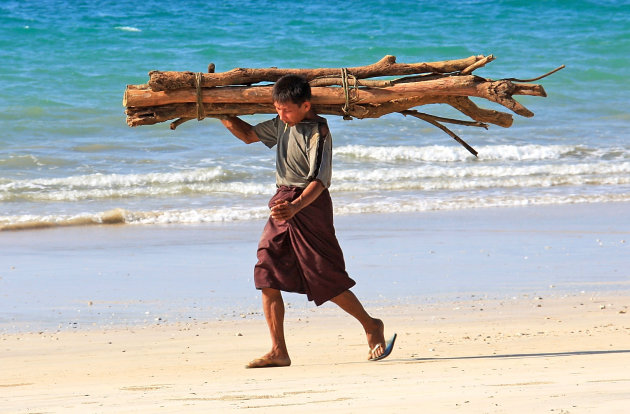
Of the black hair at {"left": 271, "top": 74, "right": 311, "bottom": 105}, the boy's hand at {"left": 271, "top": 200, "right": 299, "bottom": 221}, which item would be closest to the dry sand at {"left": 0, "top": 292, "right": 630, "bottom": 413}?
the boy's hand at {"left": 271, "top": 200, "right": 299, "bottom": 221}

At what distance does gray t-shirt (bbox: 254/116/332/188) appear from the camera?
14.4 ft

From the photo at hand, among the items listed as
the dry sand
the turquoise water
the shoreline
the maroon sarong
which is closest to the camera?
the dry sand

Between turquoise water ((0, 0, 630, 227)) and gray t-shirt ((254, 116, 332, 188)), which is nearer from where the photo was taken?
gray t-shirt ((254, 116, 332, 188))

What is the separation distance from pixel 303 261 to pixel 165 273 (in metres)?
2.57

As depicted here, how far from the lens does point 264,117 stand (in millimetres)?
15523

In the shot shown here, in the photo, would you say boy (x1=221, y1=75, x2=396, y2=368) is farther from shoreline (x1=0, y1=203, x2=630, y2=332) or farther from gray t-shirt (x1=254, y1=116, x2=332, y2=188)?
shoreline (x1=0, y1=203, x2=630, y2=332)

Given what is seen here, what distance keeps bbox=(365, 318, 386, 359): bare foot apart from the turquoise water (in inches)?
180

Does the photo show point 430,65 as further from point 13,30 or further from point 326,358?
point 13,30

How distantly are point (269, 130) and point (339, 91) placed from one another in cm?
41

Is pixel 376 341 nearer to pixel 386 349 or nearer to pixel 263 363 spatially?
pixel 386 349

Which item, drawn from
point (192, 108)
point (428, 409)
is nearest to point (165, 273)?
point (192, 108)

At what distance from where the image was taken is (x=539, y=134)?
46.2 feet

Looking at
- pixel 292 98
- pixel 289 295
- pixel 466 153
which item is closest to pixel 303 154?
pixel 292 98

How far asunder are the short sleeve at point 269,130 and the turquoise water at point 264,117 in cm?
444
